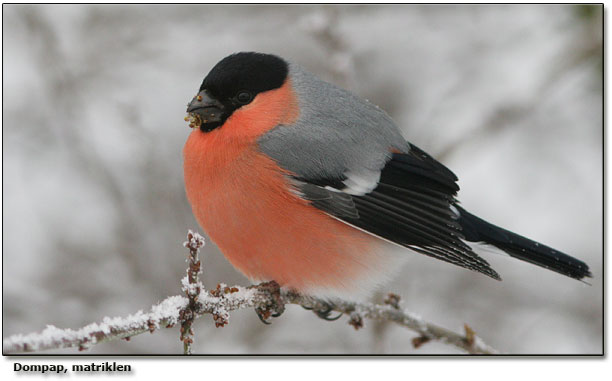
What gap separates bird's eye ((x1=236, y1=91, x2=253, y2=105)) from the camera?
10.6 ft

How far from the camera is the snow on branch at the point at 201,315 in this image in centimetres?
201

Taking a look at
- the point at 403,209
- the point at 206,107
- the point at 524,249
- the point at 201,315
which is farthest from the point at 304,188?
the point at 524,249

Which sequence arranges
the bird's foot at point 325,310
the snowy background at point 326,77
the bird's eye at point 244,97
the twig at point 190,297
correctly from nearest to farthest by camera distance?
the twig at point 190,297
the bird's eye at point 244,97
the bird's foot at point 325,310
the snowy background at point 326,77

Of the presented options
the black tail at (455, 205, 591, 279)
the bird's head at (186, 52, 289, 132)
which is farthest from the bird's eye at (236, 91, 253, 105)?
the black tail at (455, 205, 591, 279)

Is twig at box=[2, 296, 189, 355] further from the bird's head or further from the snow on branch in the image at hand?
the bird's head

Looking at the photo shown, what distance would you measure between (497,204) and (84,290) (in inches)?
125

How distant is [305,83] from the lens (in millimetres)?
3467

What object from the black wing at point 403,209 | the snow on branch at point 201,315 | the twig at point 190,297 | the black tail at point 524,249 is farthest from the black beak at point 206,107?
the black tail at point 524,249

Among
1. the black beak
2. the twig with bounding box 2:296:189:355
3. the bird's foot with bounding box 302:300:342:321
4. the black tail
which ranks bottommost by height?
the twig with bounding box 2:296:189:355

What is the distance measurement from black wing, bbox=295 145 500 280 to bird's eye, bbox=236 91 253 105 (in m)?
0.47

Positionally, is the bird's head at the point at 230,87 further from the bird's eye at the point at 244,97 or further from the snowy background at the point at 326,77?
the snowy background at the point at 326,77

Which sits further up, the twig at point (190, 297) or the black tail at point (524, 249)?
the black tail at point (524, 249)
